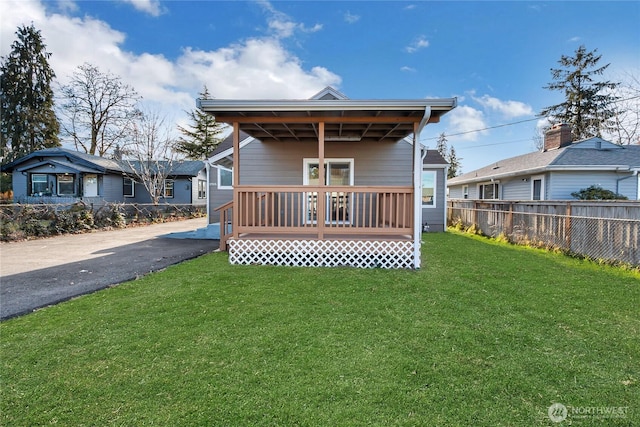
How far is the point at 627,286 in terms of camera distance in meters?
5.16

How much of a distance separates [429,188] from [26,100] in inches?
1459

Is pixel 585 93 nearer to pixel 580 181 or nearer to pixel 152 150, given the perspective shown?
pixel 580 181

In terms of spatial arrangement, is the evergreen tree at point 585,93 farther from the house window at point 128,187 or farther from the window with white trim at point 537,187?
the house window at point 128,187

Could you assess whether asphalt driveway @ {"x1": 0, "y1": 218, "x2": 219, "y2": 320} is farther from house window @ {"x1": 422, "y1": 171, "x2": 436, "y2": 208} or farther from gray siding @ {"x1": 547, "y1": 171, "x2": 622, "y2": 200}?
gray siding @ {"x1": 547, "y1": 171, "x2": 622, "y2": 200}

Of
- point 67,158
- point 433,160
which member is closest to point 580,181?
point 433,160

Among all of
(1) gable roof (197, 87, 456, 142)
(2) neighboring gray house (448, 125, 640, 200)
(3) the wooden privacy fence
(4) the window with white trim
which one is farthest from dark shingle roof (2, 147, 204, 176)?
(4) the window with white trim

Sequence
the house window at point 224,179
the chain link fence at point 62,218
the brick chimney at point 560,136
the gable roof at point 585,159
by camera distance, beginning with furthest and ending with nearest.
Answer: the brick chimney at point 560,136 < the gable roof at point 585,159 < the house window at point 224,179 < the chain link fence at point 62,218

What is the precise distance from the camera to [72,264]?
689 cm

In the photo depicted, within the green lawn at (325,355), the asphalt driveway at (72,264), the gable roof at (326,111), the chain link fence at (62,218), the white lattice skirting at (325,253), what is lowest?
the green lawn at (325,355)

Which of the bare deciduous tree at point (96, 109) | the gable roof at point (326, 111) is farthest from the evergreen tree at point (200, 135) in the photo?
the gable roof at point (326, 111)

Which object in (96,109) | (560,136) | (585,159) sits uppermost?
(96,109)

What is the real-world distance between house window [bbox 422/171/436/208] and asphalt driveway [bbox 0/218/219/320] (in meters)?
8.50
